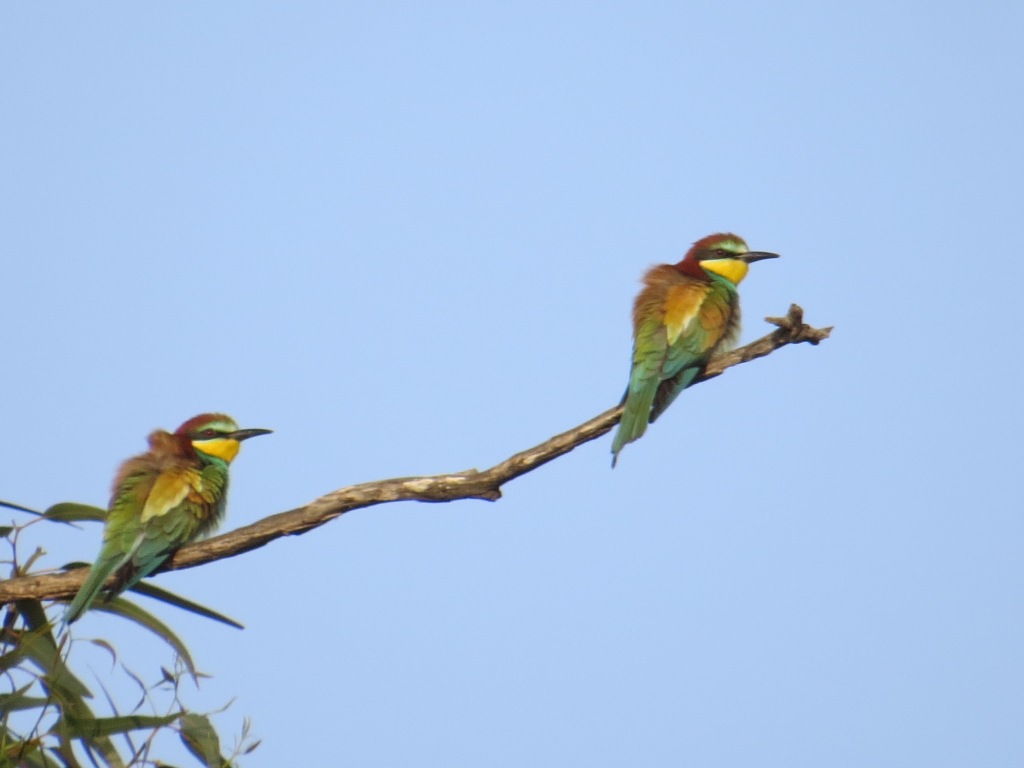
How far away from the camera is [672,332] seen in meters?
3.51

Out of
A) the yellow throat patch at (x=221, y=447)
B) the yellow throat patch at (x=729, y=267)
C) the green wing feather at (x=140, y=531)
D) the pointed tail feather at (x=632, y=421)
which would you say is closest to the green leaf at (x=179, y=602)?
the green wing feather at (x=140, y=531)

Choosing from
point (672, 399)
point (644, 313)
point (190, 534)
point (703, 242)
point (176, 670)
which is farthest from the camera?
point (703, 242)

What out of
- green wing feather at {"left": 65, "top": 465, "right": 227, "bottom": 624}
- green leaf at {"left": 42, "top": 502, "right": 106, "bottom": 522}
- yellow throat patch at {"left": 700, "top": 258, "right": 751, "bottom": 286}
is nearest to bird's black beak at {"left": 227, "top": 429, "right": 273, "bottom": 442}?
green wing feather at {"left": 65, "top": 465, "right": 227, "bottom": 624}

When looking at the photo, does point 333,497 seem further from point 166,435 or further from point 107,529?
point 166,435

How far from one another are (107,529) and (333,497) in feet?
2.44

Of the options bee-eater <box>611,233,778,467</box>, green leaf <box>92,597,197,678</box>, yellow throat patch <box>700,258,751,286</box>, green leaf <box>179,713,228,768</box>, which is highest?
yellow throat patch <box>700,258,751,286</box>

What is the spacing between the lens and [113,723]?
267 cm

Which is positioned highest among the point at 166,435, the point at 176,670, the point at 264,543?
the point at 166,435

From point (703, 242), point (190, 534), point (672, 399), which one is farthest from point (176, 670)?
point (703, 242)

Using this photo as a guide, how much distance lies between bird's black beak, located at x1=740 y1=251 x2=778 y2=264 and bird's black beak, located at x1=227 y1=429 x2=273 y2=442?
1.60 meters

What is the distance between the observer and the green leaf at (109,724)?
2609 mm

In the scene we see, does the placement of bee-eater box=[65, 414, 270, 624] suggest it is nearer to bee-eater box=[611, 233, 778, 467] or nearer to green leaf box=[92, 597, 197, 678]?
green leaf box=[92, 597, 197, 678]

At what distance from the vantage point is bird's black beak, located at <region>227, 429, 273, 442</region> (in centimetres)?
356

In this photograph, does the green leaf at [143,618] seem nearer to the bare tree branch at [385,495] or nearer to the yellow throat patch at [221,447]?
the bare tree branch at [385,495]
